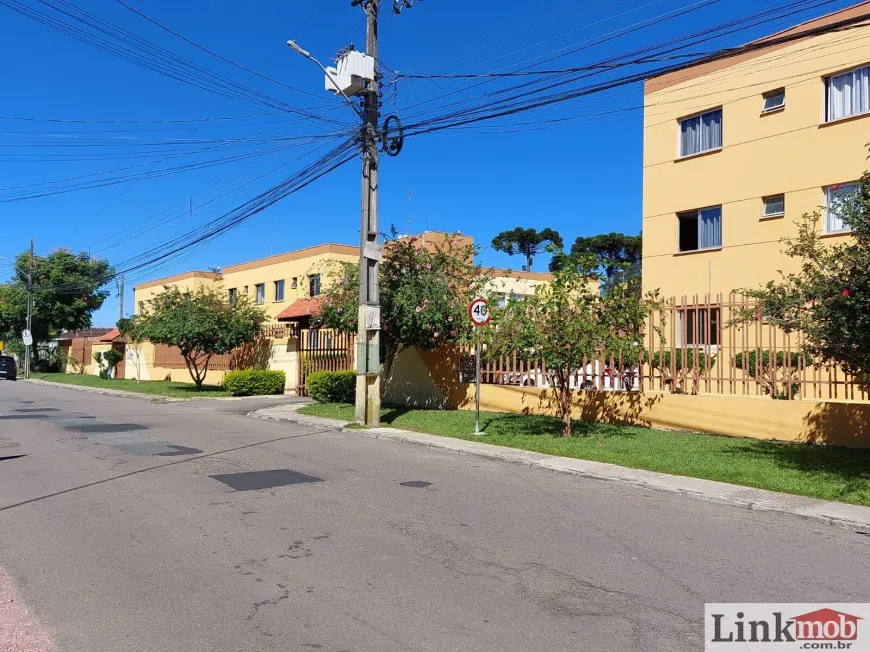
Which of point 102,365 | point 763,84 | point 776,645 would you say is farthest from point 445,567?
point 102,365

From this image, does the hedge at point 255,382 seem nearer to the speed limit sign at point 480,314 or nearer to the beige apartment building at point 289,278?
the beige apartment building at point 289,278

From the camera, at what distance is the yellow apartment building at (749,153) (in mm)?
18547

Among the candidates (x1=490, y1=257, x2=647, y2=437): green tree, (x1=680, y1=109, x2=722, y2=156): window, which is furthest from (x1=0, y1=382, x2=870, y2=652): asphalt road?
(x1=680, y1=109, x2=722, y2=156): window

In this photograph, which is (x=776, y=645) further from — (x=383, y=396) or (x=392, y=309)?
(x=383, y=396)

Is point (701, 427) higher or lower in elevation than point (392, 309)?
lower

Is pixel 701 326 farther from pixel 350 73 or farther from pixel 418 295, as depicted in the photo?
pixel 350 73

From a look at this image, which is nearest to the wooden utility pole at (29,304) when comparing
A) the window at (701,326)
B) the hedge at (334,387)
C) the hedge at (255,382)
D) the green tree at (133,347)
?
the green tree at (133,347)

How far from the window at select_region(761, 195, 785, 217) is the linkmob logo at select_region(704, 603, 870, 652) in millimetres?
16607

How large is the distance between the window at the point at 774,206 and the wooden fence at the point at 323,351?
13.2m

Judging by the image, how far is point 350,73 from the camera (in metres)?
16.2

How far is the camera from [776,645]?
4.55 m

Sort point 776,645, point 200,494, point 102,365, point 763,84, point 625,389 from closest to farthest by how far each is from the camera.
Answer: point 776,645
point 200,494
point 625,389
point 763,84
point 102,365

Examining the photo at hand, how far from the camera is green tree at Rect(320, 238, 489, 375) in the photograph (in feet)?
59.8

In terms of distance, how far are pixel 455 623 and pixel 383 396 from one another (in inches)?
716
